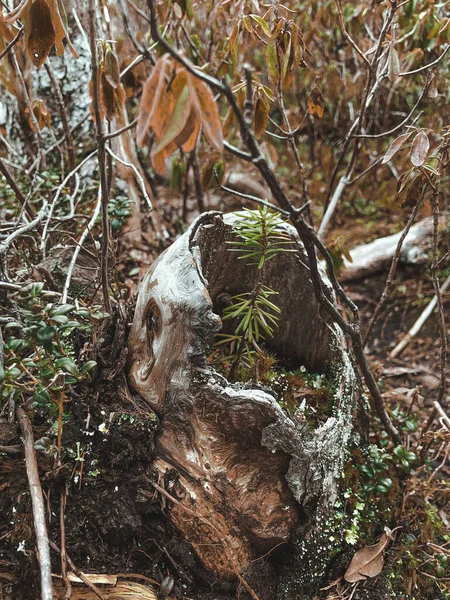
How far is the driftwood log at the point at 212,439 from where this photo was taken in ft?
4.82

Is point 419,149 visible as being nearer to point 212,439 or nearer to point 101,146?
point 101,146

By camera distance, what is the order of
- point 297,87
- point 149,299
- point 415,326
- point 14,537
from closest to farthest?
point 14,537
point 149,299
point 415,326
point 297,87

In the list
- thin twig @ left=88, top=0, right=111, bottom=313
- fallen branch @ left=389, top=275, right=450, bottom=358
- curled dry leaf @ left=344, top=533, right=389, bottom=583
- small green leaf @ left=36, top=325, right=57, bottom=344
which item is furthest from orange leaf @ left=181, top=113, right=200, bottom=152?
fallen branch @ left=389, top=275, right=450, bottom=358

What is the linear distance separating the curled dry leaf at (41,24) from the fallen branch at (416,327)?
8.50 feet

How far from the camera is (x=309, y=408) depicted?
74.7 inches

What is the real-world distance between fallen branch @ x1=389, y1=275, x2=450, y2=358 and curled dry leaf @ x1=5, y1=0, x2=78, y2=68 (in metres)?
2.59

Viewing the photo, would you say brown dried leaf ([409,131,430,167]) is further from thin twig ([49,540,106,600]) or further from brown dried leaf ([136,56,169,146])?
thin twig ([49,540,106,600])

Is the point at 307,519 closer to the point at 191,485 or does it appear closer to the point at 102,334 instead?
the point at 191,485

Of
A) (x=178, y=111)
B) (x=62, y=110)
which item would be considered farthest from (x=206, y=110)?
(x=62, y=110)

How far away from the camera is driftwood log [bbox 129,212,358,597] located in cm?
147

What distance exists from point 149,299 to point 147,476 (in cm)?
57

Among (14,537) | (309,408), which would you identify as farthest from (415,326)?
(14,537)

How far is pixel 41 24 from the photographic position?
4.11 ft

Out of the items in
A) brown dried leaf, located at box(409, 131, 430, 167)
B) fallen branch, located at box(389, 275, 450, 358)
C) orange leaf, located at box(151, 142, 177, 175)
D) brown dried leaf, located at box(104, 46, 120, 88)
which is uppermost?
brown dried leaf, located at box(104, 46, 120, 88)
